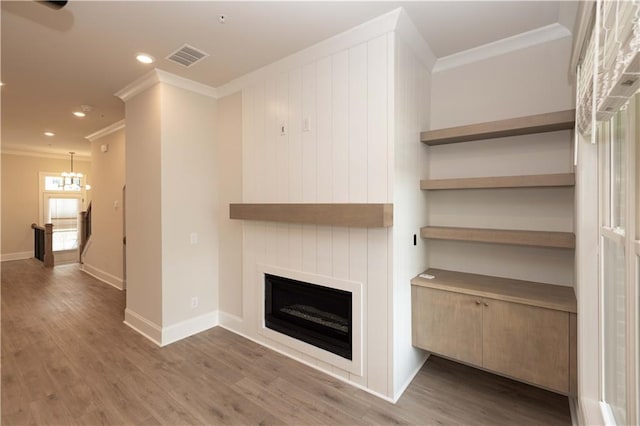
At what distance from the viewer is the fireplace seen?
2.57 metres

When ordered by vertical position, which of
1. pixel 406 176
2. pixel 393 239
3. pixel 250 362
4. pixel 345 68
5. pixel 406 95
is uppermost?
pixel 345 68

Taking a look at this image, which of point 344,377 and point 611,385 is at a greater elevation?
point 611,385

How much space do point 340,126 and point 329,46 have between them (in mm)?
686

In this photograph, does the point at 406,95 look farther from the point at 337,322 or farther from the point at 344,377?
the point at 344,377

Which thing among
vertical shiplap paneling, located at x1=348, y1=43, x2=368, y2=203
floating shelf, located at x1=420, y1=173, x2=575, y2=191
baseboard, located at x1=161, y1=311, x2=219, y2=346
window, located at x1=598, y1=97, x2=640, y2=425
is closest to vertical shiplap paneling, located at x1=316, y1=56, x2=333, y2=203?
vertical shiplap paneling, located at x1=348, y1=43, x2=368, y2=203

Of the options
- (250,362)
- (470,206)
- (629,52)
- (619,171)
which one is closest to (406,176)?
(470,206)

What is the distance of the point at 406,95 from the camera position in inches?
94.3

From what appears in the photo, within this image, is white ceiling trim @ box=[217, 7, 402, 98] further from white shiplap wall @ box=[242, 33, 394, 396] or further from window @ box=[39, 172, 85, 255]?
window @ box=[39, 172, 85, 255]

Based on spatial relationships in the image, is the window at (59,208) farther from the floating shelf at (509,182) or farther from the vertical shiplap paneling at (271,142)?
the floating shelf at (509,182)

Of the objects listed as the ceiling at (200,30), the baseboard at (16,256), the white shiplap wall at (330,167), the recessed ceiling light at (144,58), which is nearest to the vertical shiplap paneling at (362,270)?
the white shiplap wall at (330,167)

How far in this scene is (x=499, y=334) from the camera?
7.04 ft

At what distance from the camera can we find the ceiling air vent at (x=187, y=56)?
104 inches

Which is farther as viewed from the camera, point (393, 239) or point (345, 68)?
point (345, 68)

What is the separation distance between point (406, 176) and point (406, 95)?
2.13ft
